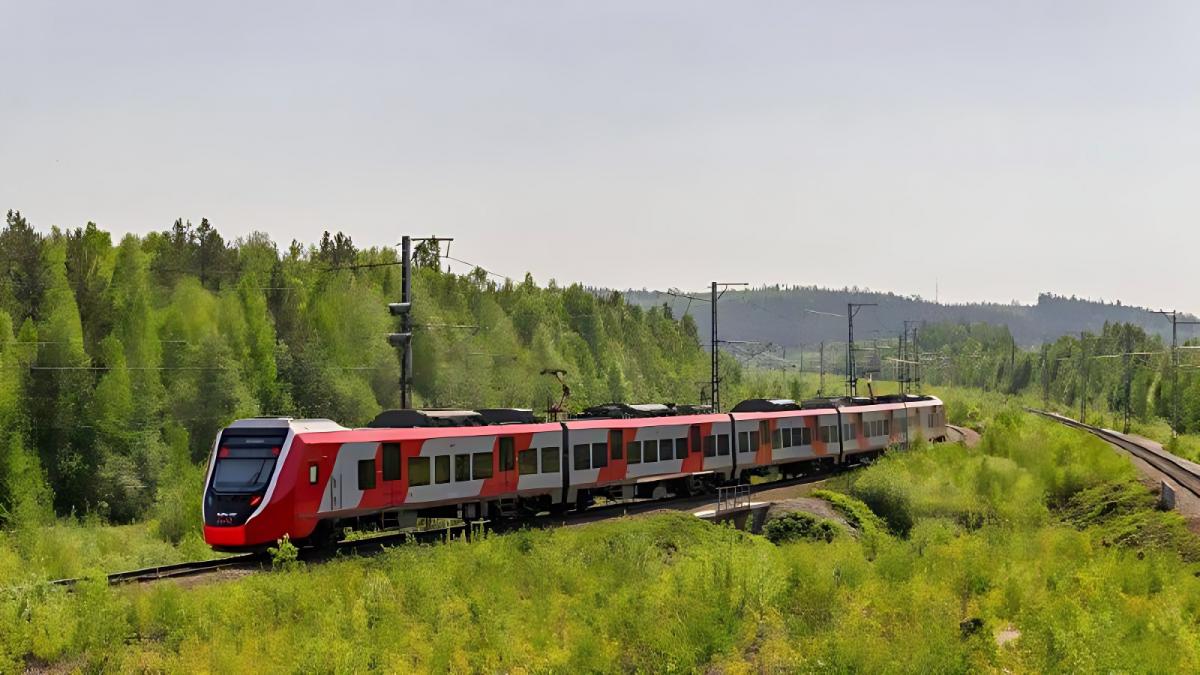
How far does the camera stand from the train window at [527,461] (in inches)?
1257

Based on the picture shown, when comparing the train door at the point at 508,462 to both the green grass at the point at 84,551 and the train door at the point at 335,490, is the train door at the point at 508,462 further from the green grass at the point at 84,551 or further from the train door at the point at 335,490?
the green grass at the point at 84,551

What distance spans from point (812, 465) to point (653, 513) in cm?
1969

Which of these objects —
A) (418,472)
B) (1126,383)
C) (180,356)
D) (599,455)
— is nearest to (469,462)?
(418,472)

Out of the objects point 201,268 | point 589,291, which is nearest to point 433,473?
point 201,268

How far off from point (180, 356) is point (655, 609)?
52716 mm

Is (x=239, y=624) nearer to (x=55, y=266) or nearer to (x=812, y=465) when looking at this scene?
(x=812, y=465)

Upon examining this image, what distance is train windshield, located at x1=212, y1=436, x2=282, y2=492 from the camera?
24266 mm

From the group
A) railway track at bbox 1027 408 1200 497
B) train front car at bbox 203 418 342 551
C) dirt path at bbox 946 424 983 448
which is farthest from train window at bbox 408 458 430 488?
dirt path at bbox 946 424 983 448

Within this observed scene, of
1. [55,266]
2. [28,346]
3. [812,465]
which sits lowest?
[812,465]

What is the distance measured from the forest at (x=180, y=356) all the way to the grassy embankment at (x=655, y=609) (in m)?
29.5

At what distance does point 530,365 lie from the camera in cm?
9369

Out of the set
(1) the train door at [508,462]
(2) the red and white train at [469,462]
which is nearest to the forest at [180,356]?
(2) the red and white train at [469,462]

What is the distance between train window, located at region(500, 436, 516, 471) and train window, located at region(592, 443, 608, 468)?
4.10 m

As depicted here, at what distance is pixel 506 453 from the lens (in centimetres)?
3136
